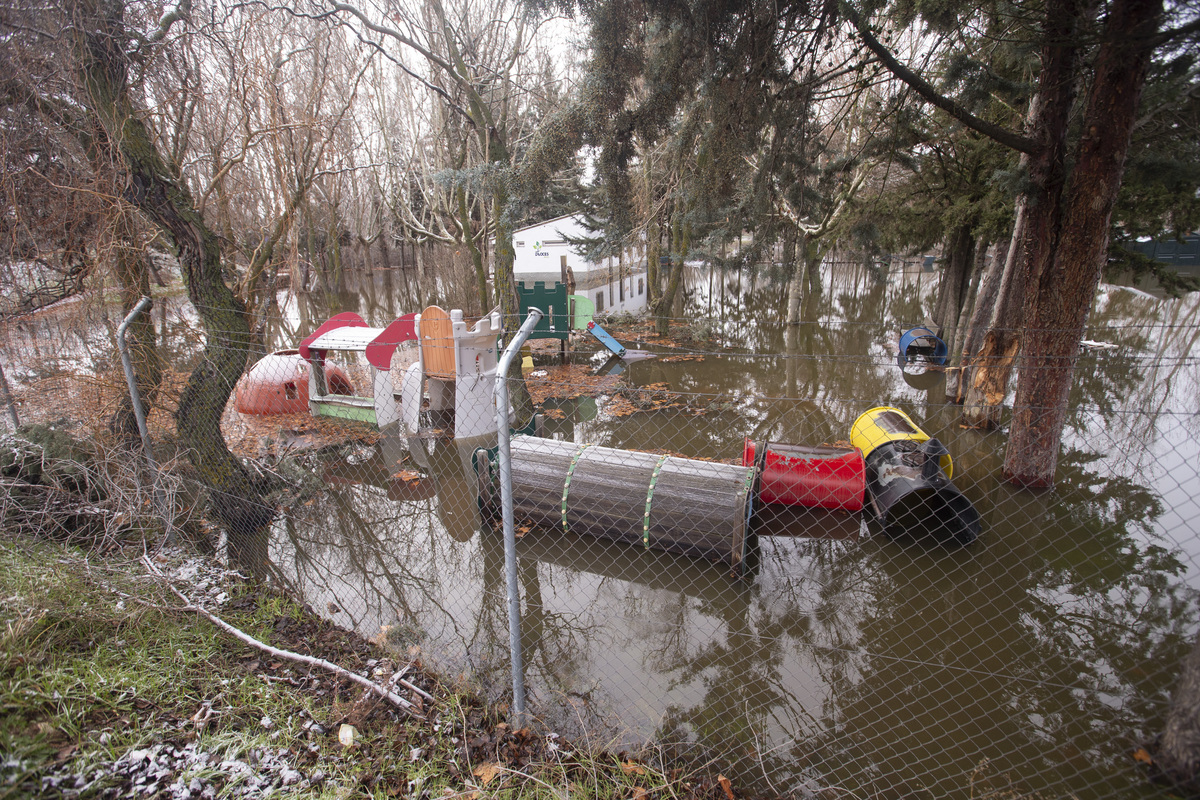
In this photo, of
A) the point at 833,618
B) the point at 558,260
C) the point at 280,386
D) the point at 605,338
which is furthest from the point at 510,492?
the point at 558,260

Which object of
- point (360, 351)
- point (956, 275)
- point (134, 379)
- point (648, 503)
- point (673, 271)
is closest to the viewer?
point (134, 379)

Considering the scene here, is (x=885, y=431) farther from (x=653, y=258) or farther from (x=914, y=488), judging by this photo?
(x=653, y=258)

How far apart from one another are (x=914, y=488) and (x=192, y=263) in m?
6.78

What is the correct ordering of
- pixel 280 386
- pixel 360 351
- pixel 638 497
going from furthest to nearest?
pixel 280 386
pixel 360 351
pixel 638 497

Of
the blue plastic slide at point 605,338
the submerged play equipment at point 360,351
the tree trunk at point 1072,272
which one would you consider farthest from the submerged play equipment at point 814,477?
the blue plastic slide at point 605,338

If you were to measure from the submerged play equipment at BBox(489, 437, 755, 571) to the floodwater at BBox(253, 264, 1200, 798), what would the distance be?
0.32m

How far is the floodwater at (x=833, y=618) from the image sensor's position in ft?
10.8

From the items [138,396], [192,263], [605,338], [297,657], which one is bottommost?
[297,657]

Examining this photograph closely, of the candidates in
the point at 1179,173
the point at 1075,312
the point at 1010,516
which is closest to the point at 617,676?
the point at 1010,516

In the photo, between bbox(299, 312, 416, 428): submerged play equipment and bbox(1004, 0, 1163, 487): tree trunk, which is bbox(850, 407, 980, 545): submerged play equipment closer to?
bbox(1004, 0, 1163, 487): tree trunk

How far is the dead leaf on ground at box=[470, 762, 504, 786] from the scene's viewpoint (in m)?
2.57

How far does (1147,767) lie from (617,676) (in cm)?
300

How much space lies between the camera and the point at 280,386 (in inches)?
358

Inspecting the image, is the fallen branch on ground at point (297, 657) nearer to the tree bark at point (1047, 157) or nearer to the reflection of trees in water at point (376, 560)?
the reflection of trees in water at point (376, 560)
